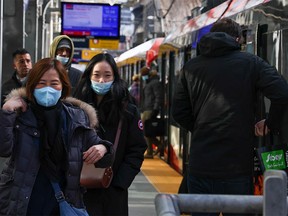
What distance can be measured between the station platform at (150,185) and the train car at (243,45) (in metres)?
0.25

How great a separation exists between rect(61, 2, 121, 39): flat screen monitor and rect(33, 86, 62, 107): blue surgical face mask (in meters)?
17.3

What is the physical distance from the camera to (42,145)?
163 inches

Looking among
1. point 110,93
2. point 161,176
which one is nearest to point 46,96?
point 110,93

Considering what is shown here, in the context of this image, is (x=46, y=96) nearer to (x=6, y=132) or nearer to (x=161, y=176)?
(x=6, y=132)

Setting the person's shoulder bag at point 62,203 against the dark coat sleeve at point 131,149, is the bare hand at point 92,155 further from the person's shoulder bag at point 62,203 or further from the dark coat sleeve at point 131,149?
the dark coat sleeve at point 131,149

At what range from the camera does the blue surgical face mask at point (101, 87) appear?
5434mm

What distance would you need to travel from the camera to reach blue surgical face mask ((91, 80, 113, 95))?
5434 mm

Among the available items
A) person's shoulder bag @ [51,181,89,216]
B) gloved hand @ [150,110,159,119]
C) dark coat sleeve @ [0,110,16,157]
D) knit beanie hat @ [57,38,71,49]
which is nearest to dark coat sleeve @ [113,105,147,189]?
person's shoulder bag @ [51,181,89,216]

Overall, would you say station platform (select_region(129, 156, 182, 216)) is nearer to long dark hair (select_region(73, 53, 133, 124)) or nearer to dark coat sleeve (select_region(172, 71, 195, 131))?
long dark hair (select_region(73, 53, 133, 124))

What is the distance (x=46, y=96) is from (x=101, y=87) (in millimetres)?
1264

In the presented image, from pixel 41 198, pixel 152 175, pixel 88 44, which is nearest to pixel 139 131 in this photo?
pixel 41 198

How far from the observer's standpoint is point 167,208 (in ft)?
8.30

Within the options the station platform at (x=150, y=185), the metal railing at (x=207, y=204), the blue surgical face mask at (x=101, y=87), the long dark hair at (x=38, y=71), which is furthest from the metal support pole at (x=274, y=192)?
the station platform at (x=150, y=185)

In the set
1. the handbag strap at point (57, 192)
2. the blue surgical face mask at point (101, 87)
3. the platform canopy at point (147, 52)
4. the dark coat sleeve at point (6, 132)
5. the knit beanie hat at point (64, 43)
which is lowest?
the platform canopy at point (147, 52)
